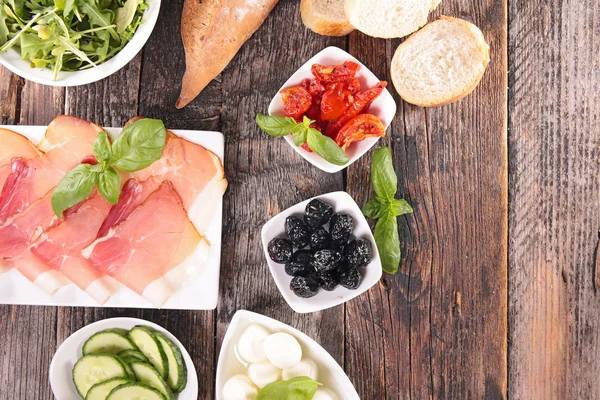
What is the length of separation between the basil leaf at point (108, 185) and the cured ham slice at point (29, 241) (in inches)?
9.4

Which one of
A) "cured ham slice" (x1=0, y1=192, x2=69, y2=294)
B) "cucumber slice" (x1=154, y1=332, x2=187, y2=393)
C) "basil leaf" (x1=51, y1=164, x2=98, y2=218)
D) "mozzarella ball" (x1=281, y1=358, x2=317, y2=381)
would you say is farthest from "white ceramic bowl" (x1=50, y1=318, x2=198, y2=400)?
"basil leaf" (x1=51, y1=164, x2=98, y2=218)

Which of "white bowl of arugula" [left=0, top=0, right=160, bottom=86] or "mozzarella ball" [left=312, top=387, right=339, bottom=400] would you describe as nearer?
"white bowl of arugula" [left=0, top=0, right=160, bottom=86]

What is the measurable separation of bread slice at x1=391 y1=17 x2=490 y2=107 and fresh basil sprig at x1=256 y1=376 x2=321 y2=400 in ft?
2.96

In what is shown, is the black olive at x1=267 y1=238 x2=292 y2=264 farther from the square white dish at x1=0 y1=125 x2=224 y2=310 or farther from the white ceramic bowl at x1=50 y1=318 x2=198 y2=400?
the white ceramic bowl at x1=50 y1=318 x2=198 y2=400

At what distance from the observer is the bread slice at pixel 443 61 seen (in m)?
1.61

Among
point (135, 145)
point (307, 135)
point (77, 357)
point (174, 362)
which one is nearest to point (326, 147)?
point (307, 135)

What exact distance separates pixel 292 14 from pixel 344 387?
1.19 meters

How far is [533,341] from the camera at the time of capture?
1.73m

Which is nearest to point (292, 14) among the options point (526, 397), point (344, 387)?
point (344, 387)

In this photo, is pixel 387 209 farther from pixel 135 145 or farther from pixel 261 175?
pixel 135 145

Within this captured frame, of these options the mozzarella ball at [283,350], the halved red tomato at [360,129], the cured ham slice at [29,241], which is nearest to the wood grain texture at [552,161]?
the halved red tomato at [360,129]

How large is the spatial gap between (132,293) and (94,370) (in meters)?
0.25

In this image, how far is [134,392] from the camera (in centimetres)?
Answer: 153

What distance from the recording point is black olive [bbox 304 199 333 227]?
1.57 m
